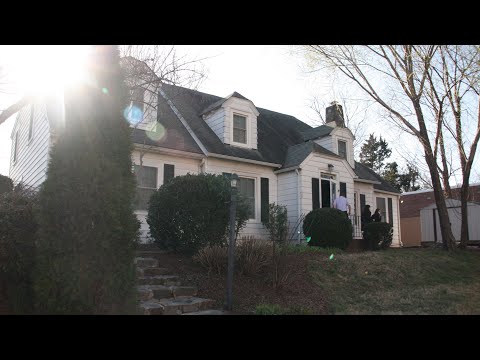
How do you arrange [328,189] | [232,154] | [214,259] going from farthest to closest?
1. [328,189]
2. [232,154]
3. [214,259]

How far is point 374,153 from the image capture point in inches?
2131

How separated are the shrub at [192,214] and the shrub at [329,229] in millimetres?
4308

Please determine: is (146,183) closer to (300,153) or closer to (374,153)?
(300,153)

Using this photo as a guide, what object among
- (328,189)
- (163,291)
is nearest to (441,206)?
(328,189)

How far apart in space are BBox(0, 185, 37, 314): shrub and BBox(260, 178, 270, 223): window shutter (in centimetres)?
954

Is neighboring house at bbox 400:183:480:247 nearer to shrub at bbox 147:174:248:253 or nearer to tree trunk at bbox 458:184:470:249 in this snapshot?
tree trunk at bbox 458:184:470:249

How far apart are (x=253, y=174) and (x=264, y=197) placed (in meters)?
0.92

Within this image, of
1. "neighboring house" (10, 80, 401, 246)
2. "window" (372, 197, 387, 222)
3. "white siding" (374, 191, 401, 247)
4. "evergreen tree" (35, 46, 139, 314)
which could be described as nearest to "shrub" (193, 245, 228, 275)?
"evergreen tree" (35, 46, 139, 314)

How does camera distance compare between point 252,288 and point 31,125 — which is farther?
point 31,125

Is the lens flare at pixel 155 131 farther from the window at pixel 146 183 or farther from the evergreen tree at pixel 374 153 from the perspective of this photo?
the evergreen tree at pixel 374 153

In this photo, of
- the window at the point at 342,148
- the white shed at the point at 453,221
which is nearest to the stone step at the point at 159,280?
the window at the point at 342,148

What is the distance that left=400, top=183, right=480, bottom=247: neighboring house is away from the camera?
84.3ft
